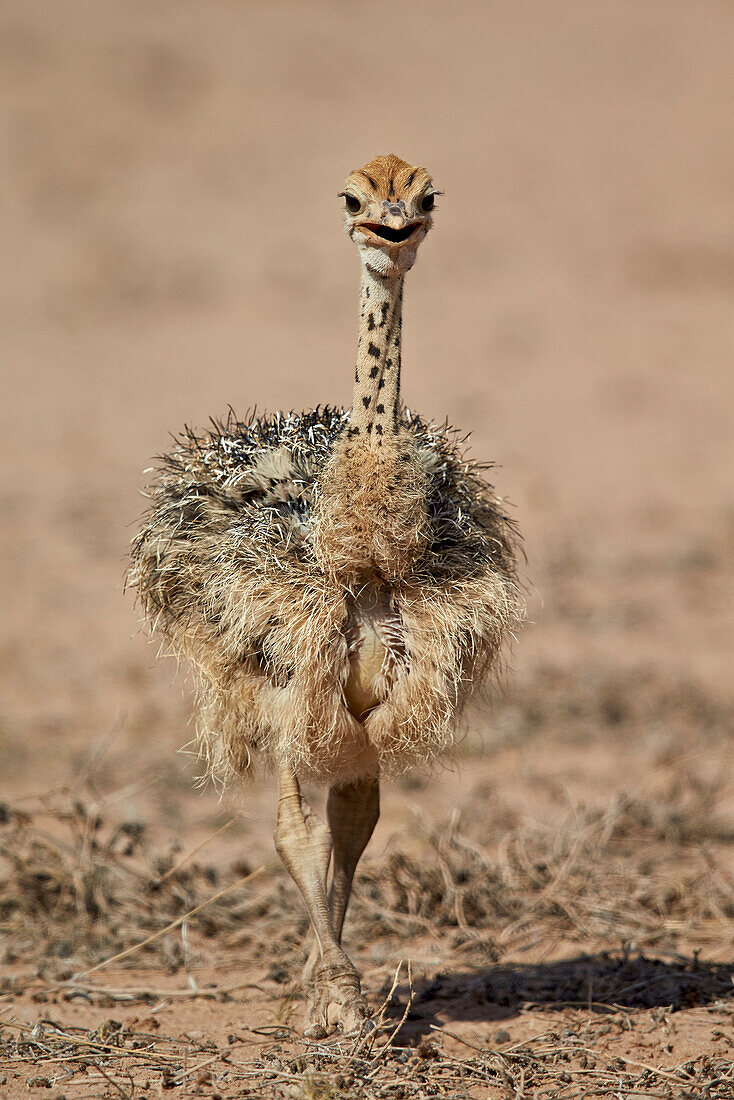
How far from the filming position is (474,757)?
783cm

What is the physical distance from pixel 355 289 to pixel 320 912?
39.1ft

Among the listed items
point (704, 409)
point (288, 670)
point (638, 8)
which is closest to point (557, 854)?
point (288, 670)

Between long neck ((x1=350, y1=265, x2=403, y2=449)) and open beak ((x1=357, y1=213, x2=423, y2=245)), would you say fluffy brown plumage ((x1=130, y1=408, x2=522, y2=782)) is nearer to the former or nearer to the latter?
long neck ((x1=350, y1=265, x2=403, y2=449))

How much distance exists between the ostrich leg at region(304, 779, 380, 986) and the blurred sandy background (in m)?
3.22

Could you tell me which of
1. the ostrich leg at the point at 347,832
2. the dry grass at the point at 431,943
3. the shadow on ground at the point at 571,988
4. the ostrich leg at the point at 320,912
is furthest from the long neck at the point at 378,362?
the shadow on ground at the point at 571,988

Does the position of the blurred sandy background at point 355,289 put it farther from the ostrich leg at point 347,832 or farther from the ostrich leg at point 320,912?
the ostrich leg at point 320,912

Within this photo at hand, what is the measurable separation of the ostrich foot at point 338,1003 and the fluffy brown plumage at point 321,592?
0.62 m

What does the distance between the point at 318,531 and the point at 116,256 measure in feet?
42.9

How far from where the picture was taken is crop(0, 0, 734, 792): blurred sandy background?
9484 millimetres

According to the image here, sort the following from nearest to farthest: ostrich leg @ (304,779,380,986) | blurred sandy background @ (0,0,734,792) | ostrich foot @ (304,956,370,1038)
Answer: ostrich foot @ (304,956,370,1038) → ostrich leg @ (304,779,380,986) → blurred sandy background @ (0,0,734,792)

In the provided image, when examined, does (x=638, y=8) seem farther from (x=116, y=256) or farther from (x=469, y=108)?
(x=116, y=256)

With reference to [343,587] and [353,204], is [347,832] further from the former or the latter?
[353,204]

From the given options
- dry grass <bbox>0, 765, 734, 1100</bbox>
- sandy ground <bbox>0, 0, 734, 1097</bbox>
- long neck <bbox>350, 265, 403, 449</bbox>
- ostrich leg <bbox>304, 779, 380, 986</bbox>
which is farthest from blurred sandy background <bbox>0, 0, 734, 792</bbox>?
long neck <bbox>350, 265, 403, 449</bbox>

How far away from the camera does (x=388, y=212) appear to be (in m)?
3.83
